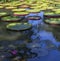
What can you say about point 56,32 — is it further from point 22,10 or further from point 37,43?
point 22,10

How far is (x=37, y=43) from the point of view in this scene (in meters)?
6.59

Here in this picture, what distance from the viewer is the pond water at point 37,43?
5449 mm

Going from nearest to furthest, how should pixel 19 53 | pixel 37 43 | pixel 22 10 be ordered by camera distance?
pixel 19 53, pixel 37 43, pixel 22 10

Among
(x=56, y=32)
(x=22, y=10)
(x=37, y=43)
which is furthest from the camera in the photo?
(x=22, y=10)

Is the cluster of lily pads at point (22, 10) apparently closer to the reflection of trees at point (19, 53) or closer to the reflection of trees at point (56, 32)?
the reflection of trees at point (56, 32)

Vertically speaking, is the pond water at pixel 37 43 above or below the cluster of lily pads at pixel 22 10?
below

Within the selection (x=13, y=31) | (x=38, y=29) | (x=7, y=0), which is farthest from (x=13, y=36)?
(x=7, y=0)

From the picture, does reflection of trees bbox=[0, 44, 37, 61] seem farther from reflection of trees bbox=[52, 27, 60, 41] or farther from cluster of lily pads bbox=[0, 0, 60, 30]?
cluster of lily pads bbox=[0, 0, 60, 30]

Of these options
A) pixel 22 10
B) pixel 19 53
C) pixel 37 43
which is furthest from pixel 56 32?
pixel 22 10

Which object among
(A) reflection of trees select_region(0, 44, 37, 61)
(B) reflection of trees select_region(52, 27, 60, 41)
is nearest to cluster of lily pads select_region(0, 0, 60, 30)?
(B) reflection of trees select_region(52, 27, 60, 41)

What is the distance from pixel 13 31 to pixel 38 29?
1046 millimetres

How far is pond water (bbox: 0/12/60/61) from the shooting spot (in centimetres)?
545

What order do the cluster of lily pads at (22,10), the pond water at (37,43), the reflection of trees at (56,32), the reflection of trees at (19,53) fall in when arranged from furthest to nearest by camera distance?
the cluster of lily pads at (22,10), the reflection of trees at (56,32), the pond water at (37,43), the reflection of trees at (19,53)

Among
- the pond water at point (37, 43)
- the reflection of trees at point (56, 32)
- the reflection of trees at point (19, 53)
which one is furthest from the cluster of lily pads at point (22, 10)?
the reflection of trees at point (19, 53)
